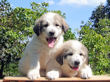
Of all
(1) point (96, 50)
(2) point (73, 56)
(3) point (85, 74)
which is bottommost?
(3) point (85, 74)

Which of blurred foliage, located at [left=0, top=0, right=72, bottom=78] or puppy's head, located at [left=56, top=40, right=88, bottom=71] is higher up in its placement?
blurred foliage, located at [left=0, top=0, right=72, bottom=78]

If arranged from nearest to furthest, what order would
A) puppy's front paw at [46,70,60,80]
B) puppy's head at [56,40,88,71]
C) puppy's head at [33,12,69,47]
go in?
puppy's front paw at [46,70,60,80] < puppy's head at [56,40,88,71] < puppy's head at [33,12,69,47]

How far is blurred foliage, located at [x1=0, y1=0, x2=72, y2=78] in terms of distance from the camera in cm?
796

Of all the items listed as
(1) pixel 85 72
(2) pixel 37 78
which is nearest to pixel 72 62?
(1) pixel 85 72

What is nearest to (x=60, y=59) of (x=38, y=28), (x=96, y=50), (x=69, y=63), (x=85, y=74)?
(x=69, y=63)

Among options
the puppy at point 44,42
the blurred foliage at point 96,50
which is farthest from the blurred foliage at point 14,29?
the puppy at point 44,42

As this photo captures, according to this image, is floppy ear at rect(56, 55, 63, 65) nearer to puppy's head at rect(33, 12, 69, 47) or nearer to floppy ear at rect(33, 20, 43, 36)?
puppy's head at rect(33, 12, 69, 47)

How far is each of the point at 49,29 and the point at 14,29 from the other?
574 cm

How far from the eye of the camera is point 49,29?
3.69 m

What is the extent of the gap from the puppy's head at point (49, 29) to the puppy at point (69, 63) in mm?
226

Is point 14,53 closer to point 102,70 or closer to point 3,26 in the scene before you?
point 3,26

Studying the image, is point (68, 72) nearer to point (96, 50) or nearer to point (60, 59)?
point (60, 59)

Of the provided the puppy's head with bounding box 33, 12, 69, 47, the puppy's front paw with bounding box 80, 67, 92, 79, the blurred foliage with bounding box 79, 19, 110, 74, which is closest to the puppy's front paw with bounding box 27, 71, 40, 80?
the puppy's head with bounding box 33, 12, 69, 47

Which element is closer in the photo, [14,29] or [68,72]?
[68,72]
